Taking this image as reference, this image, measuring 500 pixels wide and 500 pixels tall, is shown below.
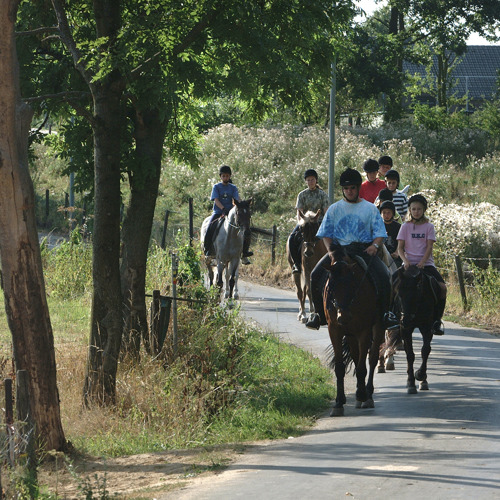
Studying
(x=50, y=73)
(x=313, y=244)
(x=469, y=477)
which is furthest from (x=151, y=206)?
(x=469, y=477)

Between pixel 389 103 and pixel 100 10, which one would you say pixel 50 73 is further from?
pixel 389 103

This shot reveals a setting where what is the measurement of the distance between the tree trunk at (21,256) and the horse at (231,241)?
35.7 ft

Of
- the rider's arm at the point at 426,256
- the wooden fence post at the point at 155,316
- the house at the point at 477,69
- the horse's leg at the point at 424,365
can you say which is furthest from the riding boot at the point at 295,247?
the house at the point at 477,69

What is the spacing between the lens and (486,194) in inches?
1508

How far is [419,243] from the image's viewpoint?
44.4ft

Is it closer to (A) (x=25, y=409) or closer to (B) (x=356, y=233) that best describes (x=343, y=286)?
(B) (x=356, y=233)

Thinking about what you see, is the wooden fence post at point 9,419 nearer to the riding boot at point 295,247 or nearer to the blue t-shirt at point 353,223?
the blue t-shirt at point 353,223

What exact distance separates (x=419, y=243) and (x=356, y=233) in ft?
5.58

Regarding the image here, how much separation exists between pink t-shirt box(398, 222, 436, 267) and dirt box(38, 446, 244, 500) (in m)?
4.44

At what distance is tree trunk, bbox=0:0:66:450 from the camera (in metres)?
10.0

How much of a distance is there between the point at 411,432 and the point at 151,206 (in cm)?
631

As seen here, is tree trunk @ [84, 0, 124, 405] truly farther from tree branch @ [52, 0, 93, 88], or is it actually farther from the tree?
tree branch @ [52, 0, 93, 88]

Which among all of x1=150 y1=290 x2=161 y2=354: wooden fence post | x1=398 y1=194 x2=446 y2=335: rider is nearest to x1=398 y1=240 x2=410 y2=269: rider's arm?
x1=398 y1=194 x2=446 y2=335: rider

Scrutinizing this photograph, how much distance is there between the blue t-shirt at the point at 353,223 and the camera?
12.2 metres
